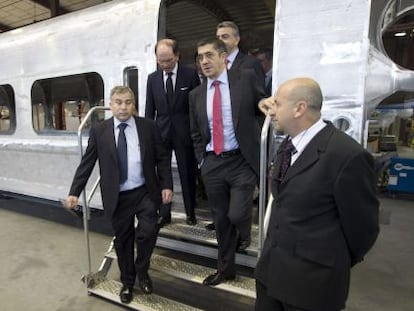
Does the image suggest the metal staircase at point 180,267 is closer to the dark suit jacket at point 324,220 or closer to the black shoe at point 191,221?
the black shoe at point 191,221

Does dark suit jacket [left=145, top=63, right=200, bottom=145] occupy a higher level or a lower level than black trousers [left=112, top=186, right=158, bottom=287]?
higher

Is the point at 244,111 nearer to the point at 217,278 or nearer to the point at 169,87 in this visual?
the point at 169,87

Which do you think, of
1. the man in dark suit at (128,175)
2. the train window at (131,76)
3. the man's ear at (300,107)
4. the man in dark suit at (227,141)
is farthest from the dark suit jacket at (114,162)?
the man's ear at (300,107)

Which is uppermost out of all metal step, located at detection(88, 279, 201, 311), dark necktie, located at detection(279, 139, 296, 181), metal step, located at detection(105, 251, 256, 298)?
dark necktie, located at detection(279, 139, 296, 181)

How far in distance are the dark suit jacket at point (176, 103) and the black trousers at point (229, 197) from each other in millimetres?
547

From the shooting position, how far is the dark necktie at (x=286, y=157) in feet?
5.02

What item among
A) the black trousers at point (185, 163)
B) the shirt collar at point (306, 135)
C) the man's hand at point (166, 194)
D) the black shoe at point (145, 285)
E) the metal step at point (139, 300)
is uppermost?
the shirt collar at point (306, 135)

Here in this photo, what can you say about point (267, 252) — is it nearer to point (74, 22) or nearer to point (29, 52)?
point (74, 22)

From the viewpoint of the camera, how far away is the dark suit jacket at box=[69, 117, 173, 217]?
8.25 ft

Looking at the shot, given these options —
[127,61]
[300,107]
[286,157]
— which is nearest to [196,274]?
[286,157]

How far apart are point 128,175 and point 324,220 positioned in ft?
5.33

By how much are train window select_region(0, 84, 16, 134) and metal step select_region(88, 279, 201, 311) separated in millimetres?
3244

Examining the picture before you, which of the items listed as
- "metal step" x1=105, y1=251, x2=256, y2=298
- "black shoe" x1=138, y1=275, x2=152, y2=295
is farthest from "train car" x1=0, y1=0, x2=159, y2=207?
"black shoe" x1=138, y1=275, x2=152, y2=295

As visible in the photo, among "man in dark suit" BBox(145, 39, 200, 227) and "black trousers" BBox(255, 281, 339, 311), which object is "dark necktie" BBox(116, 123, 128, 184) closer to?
"man in dark suit" BBox(145, 39, 200, 227)
